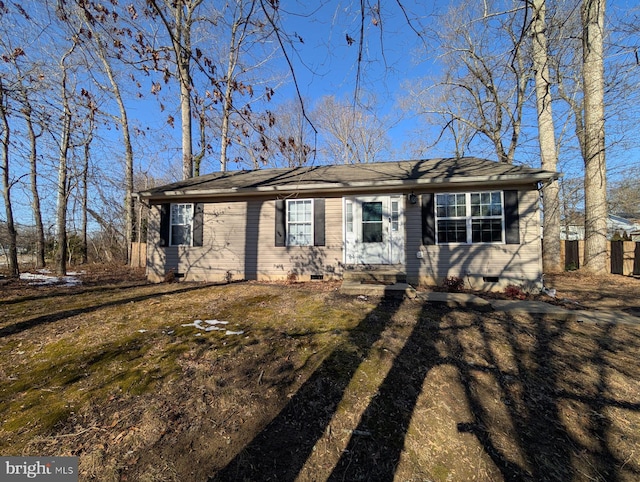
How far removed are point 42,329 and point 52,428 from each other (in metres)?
2.89

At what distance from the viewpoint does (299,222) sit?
877cm

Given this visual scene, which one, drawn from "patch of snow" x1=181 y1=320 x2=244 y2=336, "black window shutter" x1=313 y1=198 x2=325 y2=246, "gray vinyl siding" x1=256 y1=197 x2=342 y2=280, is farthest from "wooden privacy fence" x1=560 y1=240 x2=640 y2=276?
"patch of snow" x1=181 y1=320 x2=244 y2=336

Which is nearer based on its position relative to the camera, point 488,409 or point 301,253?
point 488,409

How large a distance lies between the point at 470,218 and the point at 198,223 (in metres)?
8.05

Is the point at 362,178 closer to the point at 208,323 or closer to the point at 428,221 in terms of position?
the point at 428,221

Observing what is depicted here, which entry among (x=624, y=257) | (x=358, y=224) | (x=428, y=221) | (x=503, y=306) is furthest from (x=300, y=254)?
(x=624, y=257)

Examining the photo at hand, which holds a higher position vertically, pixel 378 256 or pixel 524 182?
pixel 524 182

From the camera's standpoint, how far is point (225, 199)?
9.13 meters

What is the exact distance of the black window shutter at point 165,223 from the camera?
929 cm

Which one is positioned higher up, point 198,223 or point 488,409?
point 198,223

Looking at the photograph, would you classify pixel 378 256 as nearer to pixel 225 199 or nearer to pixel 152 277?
pixel 225 199

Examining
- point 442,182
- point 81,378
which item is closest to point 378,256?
point 442,182

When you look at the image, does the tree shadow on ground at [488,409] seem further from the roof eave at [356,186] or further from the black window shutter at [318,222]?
the black window shutter at [318,222]

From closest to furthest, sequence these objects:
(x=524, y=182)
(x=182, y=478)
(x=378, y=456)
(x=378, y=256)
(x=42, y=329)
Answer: (x=182, y=478) → (x=378, y=456) → (x=42, y=329) → (x=524, y=182) → (x=378, y=256)
